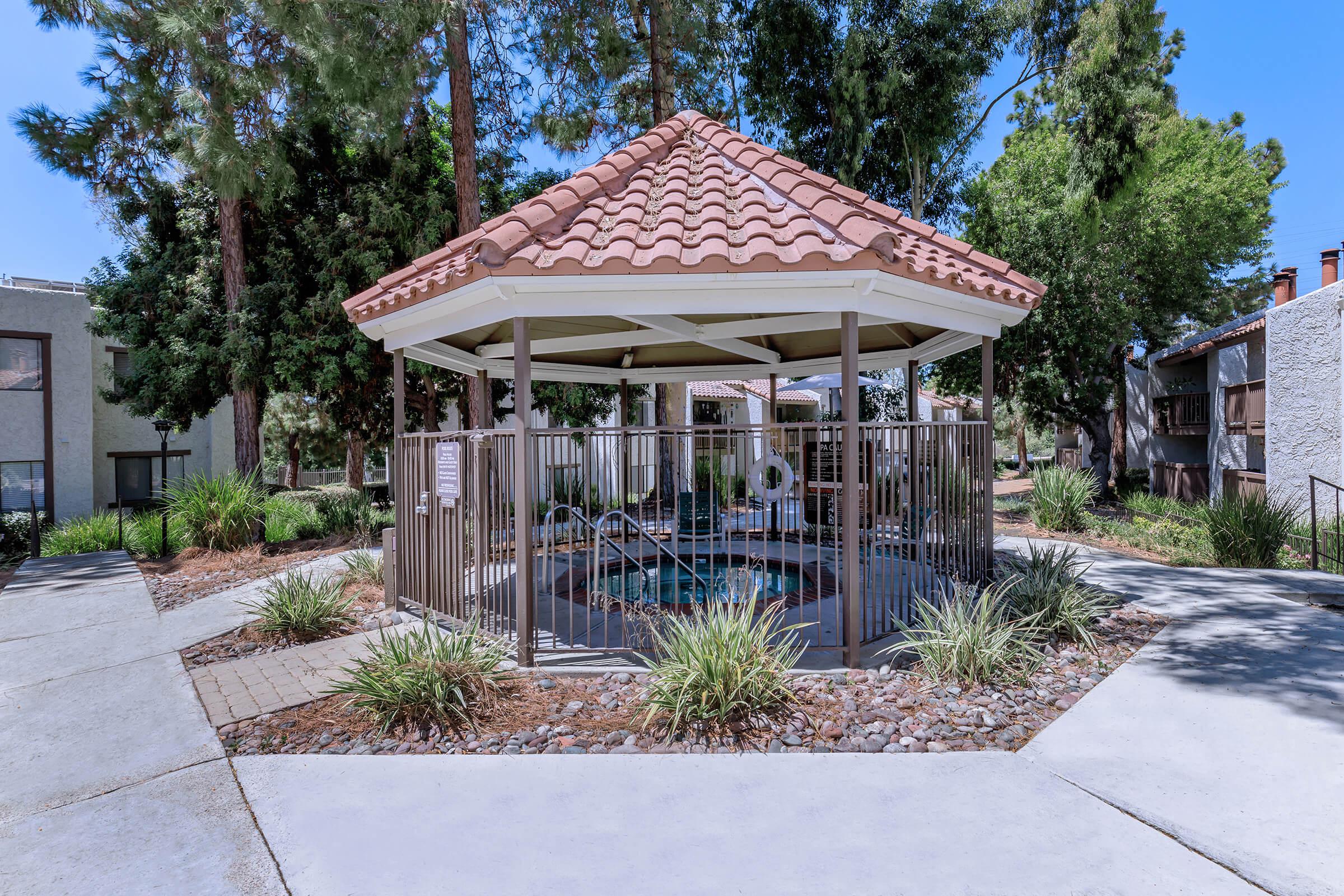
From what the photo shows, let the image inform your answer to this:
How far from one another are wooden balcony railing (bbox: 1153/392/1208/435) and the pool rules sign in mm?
23087

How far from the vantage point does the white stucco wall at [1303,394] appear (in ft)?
44.3

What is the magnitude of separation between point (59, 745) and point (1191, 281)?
28820 millimetres

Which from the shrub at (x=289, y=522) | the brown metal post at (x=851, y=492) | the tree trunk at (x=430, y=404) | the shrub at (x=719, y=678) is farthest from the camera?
the tree trunk at (x=430, y=404)

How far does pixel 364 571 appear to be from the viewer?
8719 mm

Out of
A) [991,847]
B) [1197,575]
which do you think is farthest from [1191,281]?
[991,847]

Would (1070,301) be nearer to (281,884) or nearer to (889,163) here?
(889,163)

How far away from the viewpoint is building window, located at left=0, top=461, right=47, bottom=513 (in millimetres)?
19375

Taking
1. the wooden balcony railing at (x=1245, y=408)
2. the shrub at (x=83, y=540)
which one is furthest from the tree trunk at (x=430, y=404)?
the wooden balcony railing at (x=1245, y=408)

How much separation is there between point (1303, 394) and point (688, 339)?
14.7 m

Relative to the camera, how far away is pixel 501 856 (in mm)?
3010

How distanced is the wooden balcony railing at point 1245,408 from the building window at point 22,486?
32.8m

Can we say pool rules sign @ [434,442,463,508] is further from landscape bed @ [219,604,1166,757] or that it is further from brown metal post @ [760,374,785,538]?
brown metal post @ [760,374,785,538]

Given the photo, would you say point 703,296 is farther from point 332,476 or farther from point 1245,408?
→ point 332,476

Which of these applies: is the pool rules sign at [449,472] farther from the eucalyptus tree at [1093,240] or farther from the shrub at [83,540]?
the eucalyptus tree at [1093,240]
